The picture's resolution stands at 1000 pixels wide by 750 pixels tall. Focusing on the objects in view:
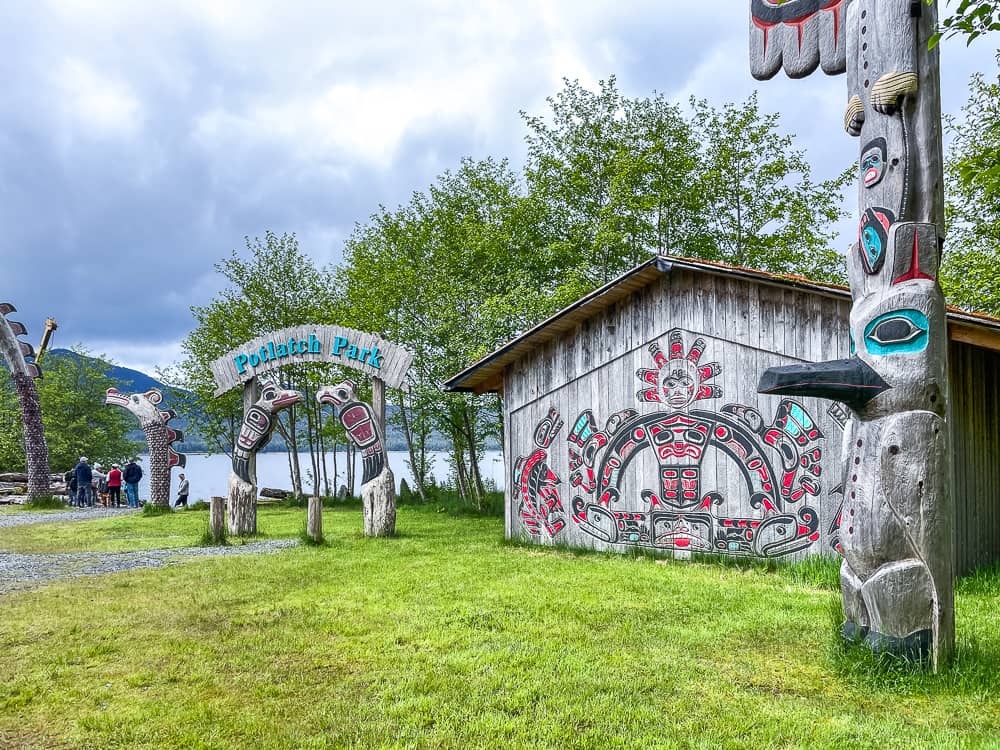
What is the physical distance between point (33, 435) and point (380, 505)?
1449 centimetres

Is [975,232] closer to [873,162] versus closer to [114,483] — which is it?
[873,162]

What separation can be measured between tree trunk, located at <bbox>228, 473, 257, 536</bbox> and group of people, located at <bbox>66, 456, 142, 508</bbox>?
1111cm

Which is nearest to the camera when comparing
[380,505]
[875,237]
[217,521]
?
[875,237]

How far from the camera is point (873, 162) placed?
4.88 m

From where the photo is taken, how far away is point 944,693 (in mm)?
4336

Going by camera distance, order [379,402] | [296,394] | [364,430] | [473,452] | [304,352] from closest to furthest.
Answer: [364,430] < [379,402] < [304,352] < [296,394] < [473,452]

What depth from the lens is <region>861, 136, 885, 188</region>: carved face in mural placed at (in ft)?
15.8

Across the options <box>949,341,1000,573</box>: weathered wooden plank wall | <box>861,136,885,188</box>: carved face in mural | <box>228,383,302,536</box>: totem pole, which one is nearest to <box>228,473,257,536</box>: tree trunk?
<box>228,383,302,536</box>: totem pole

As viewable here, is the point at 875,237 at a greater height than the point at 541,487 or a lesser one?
greater

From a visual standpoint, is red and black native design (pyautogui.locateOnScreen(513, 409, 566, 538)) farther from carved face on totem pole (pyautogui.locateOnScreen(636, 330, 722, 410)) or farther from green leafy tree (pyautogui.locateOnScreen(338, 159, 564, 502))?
green leafy tree (pyautogui.locateOnScreen(338, 159, 564, 502))

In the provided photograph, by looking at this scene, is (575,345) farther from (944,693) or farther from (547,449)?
(944,693)

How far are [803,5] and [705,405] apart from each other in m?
5.04

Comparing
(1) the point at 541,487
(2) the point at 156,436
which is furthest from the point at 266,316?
(1) the point at 541,487

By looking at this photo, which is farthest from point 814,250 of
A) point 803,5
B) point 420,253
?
point 803,5
